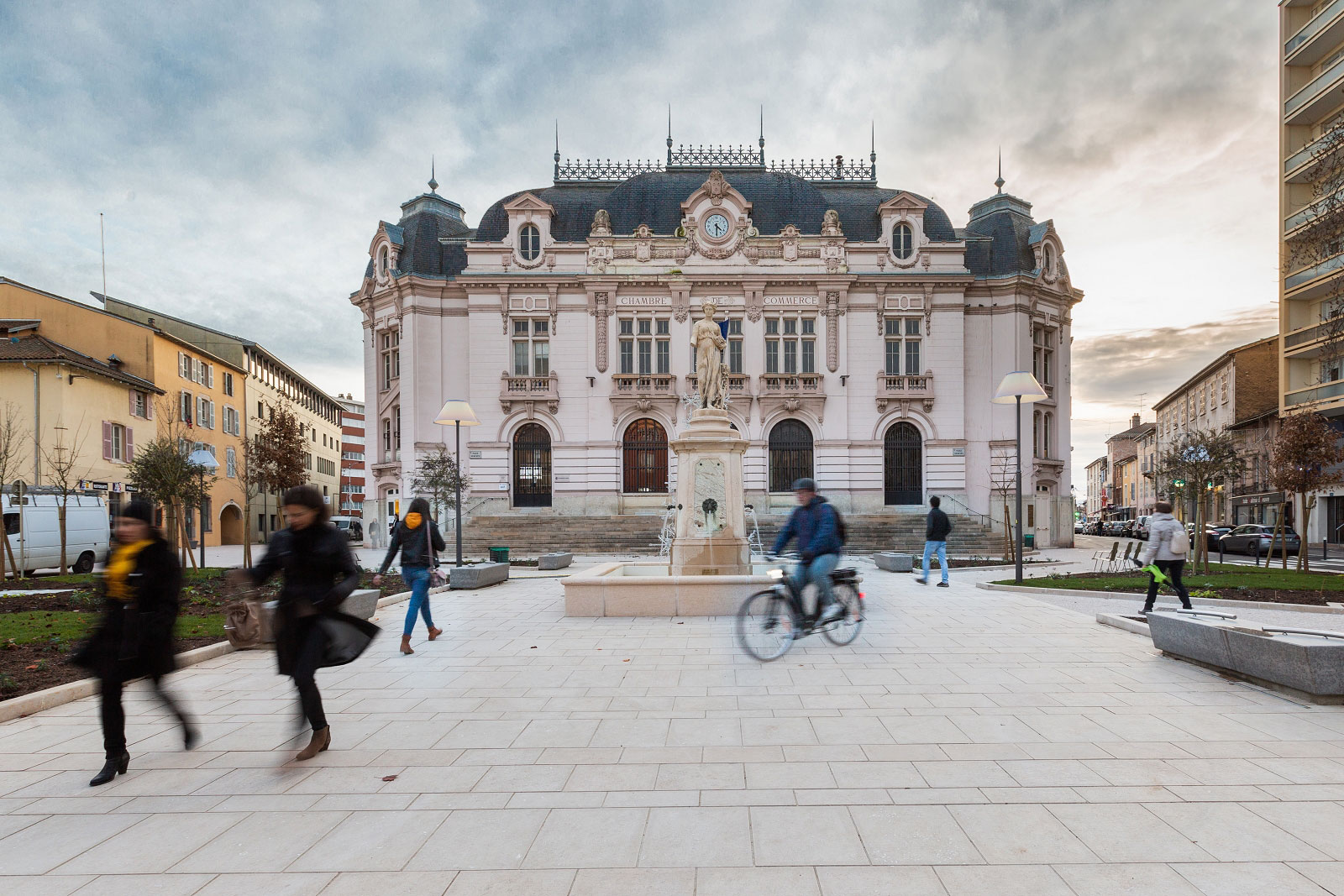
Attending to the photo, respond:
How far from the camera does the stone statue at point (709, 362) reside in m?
15.5

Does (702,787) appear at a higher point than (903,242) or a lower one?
lower

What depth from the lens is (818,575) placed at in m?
8.33

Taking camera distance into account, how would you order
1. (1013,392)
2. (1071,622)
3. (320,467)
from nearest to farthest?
(1071,622), (1013,392), (320,467)

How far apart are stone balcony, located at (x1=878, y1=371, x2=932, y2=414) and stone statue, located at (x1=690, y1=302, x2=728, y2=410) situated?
889 inches

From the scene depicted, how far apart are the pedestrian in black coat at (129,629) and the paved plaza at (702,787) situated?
1.37ft

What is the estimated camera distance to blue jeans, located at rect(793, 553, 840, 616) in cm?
830

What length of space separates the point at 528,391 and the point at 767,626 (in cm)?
2940

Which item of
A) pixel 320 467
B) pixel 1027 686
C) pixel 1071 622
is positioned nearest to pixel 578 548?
pixel 1071 622

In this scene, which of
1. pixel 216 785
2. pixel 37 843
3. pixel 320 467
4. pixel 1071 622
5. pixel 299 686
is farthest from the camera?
pixel 320 467

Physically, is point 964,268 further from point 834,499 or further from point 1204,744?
point 1204,744

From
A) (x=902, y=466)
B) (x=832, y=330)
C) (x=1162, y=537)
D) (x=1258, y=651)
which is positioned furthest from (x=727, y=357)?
(x=1258, y=651)

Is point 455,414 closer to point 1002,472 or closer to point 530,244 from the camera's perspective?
point 530,244

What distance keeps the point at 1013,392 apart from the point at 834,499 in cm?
1896

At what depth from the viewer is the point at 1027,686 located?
23.6ft
